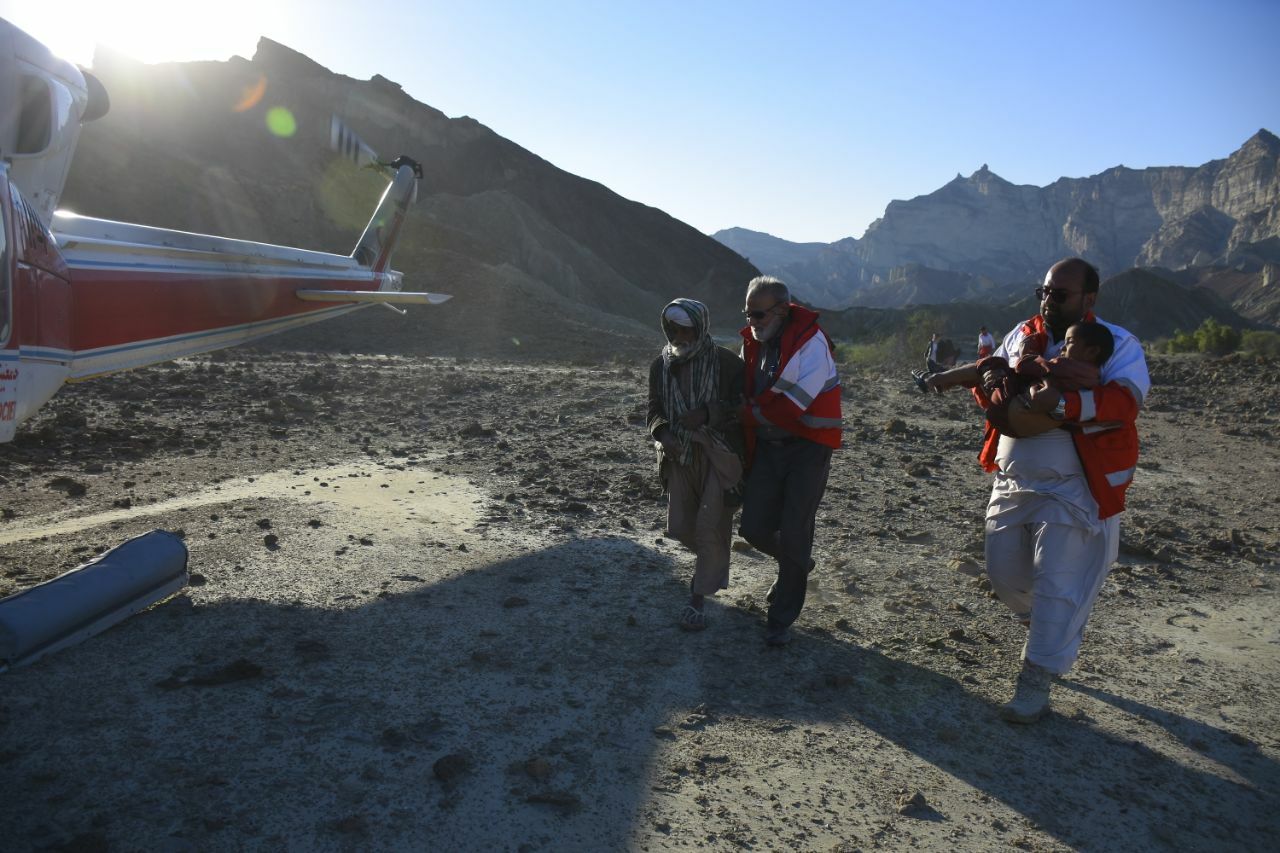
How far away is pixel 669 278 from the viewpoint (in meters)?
71.2

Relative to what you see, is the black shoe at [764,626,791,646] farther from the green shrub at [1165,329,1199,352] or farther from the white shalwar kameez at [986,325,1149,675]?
the green shrub at [1165,329,1199,352]

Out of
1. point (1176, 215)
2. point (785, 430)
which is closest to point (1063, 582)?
point (785, 430)

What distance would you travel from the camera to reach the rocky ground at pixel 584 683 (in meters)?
2.88

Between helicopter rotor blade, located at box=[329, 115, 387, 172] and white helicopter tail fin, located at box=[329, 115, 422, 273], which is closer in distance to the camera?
helicopter rotor blade, located at box=[329, 115, 387, 172]

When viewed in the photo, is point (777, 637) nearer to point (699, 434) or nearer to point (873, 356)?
point (699, 434)

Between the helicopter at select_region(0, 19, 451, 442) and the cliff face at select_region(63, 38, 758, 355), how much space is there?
15.0 meters

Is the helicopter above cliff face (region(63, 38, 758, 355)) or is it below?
below

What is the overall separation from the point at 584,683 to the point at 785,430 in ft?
4.91

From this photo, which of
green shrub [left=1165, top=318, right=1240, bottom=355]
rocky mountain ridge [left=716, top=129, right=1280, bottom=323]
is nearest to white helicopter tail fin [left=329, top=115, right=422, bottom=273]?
green shrub [left=1165, top=318, right=1240, bottom=355]

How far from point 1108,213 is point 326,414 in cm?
22258

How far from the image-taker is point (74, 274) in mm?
A: 5672

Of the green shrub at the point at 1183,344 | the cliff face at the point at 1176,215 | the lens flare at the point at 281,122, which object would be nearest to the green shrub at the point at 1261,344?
the green shrub at the point at 1183,344

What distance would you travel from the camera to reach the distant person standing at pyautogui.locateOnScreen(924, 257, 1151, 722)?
329 centimetres

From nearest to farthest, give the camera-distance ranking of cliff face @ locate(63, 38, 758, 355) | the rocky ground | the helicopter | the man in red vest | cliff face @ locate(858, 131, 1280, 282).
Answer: the rocky ground → the man in red vest → the helicopter → cliff face @ locate(63, 38, 758, 355) → cliff face @ locate(858, 131, 1280, 282)
